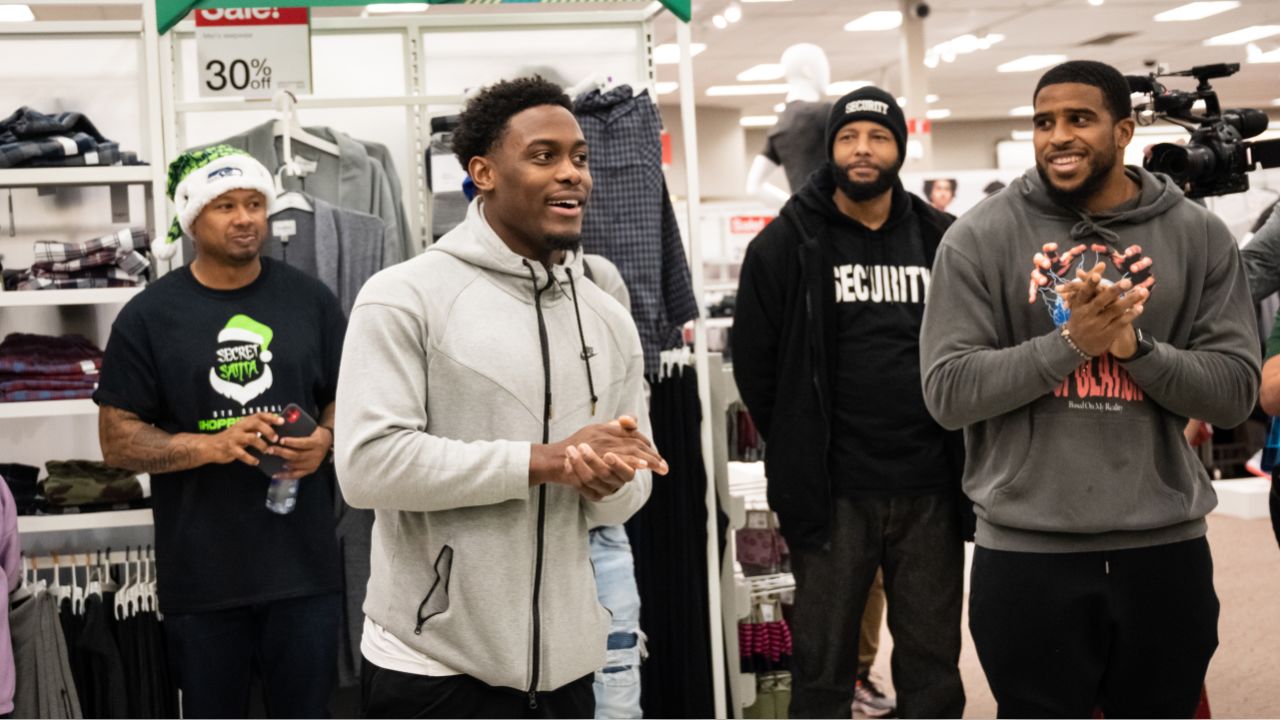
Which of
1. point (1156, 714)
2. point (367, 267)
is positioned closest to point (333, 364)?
point (367, 267)

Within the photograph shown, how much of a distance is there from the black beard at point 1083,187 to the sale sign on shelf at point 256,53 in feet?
6.86

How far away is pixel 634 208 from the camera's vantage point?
11.0ft

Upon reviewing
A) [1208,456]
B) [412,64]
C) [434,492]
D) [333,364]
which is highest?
[412,64]

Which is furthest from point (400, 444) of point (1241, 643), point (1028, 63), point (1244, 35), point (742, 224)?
point (1028, 63)

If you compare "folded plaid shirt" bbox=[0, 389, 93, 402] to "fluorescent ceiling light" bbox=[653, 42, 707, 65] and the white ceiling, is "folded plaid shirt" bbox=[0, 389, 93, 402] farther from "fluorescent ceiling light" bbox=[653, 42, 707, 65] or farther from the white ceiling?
"fluorescent ceiling light" bbox=[653, 42, 707, 65]

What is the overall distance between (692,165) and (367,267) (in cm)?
95

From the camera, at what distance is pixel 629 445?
167 cm

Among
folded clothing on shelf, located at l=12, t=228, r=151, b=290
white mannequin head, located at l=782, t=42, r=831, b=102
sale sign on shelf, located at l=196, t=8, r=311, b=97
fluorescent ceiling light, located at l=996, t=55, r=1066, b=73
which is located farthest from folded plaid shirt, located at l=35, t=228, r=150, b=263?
fluorescent ceiling light, located at l=996, t=55, r=1066, b=73

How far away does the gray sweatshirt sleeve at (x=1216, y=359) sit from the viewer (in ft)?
6.86

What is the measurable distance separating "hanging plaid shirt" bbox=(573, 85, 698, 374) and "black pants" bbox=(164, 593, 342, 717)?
1.12m

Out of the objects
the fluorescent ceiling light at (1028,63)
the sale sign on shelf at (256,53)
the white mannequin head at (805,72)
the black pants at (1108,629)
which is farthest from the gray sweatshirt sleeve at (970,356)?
the fluorescent ceiling light at (1028,63)

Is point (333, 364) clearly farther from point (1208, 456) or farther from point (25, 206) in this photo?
point (1208, 456)

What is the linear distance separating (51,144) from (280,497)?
48.8 inches

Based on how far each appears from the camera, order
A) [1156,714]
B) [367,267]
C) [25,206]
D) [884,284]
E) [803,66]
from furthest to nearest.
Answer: [803,66] → [25,206] → [367,267] → [884,284] → [1156,714]
